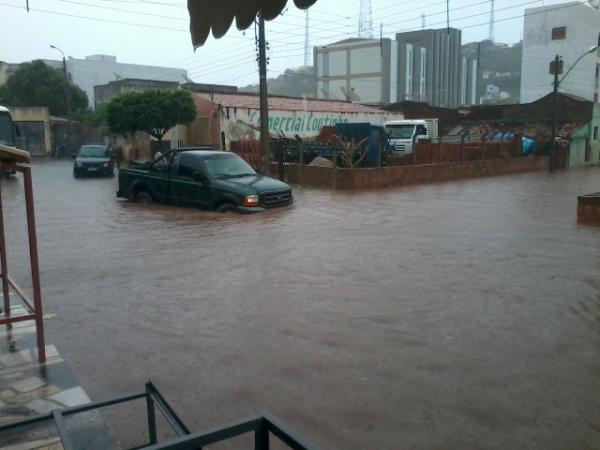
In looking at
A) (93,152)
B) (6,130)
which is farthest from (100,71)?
(6,130)

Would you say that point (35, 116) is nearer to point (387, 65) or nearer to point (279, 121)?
point (279, 121)

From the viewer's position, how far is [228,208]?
41.8 feet

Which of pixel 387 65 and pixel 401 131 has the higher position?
pixel 387 65

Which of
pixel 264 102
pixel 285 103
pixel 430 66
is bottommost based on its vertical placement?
pixel 264 102

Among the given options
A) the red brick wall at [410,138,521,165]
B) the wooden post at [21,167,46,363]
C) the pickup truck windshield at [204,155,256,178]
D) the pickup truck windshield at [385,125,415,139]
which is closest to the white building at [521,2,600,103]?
the red brick wall at [410,138,521,165]

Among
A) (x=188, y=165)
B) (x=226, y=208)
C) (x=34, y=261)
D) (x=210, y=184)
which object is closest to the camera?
(x=34, y=261)

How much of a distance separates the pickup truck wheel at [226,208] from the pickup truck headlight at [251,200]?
1.11 ft

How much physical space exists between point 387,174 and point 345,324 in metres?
14.7

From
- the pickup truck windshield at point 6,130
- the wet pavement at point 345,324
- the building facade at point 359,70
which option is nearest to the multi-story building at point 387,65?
the building facade at point 359,70

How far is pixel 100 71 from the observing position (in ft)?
211

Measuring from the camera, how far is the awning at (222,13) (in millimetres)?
1163

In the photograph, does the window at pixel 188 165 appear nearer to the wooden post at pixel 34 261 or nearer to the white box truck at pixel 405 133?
the wooden post at pixel 34 261

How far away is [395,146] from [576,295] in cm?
1859

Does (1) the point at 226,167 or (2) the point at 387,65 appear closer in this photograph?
(1) the point at 226,167
